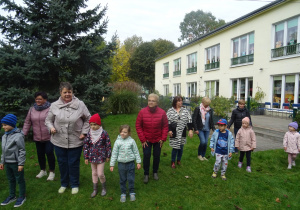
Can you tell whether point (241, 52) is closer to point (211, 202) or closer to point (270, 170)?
point (270, 170)

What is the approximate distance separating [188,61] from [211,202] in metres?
22.3

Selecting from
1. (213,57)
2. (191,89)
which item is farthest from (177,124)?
(191,89)

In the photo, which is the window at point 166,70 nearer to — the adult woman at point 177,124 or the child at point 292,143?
the child at point 292,143

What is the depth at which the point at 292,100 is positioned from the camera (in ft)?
39.4

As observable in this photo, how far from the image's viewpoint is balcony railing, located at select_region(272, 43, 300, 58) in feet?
37.7

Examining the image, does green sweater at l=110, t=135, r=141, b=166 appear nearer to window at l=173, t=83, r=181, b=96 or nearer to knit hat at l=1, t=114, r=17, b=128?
knit hat at l=1, t=114, r=17, b=128

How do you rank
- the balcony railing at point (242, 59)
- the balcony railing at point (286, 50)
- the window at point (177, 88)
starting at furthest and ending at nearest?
the window at point (177, 88)
the balcony railing at point (242, 59)
the balcony railing at point (286, 50)

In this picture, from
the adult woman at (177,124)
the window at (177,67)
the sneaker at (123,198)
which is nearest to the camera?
the sneaker at (123,198)

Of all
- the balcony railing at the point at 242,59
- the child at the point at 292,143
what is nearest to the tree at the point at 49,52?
the child at the point at 292,143

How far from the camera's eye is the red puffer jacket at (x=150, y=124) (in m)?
4.04

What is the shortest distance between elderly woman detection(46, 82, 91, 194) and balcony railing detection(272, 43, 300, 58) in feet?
42.1

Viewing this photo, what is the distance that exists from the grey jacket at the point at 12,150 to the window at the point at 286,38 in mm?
13873

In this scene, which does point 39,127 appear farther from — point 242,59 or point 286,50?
point 242,59

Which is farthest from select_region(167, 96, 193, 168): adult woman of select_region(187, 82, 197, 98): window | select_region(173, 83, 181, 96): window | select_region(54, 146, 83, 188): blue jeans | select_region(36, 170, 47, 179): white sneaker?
select_region(173, 83, 181, 96): window
